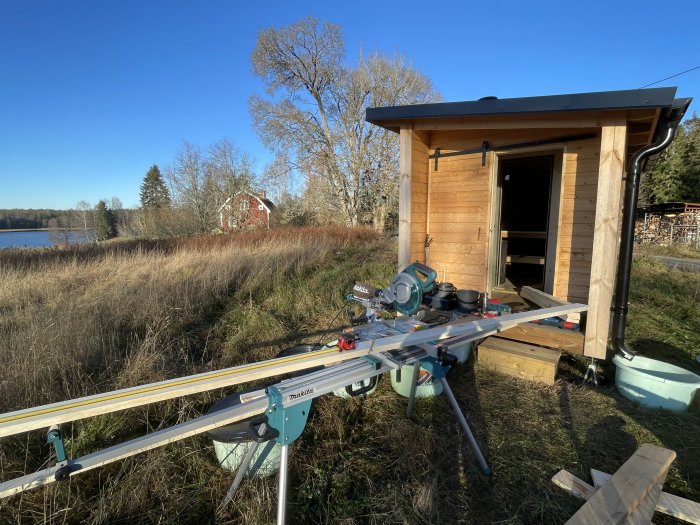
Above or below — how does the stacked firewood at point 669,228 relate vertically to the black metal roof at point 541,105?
below

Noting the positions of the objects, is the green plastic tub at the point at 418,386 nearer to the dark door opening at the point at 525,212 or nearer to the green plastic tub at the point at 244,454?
the green plastic tub at the point at 244,454

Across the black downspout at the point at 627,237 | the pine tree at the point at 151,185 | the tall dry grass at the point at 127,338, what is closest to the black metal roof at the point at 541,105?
the black downspout at the point at 627,237

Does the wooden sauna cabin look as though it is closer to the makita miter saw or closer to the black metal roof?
the black metal roof

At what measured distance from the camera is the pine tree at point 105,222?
35.7m

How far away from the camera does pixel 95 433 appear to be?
→ 237 cm

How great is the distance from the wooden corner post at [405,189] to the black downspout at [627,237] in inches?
→ 90.5

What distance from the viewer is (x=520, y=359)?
3.69 metres

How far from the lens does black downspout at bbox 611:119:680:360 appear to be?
3473mm

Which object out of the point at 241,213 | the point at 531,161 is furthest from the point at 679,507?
the point at 241,213

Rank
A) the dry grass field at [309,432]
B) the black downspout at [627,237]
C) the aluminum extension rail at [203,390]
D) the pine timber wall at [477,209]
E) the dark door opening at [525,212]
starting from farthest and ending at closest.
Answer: the dark door opening at [525,212]
the pine timber wall at [477,209]
the black downspout at [627,237]
the dry grass field at [309,432]
the aluminum extension rail at [203,390]

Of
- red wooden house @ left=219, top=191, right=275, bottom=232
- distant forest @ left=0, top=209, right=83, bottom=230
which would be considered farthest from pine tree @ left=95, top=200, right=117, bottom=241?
red wooden house @ left=219, top=191, right=275, bottom=232

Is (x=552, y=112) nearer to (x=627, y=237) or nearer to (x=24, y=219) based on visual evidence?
(x=627, y=237)

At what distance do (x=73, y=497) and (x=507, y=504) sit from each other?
2512 millimetres

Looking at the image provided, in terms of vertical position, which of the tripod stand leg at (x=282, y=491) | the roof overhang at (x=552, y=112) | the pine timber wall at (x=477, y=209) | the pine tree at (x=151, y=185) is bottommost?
the tripod stand leg at (x=282, y=491)
